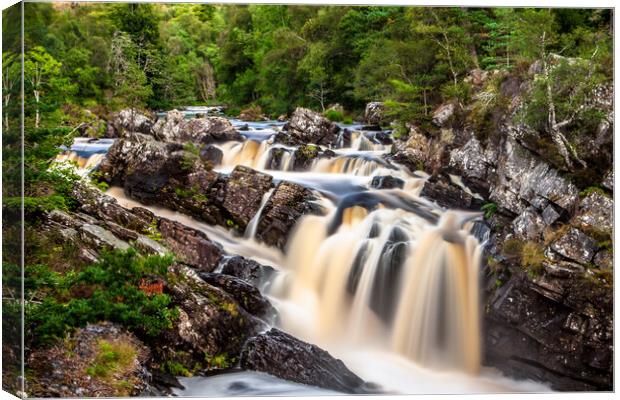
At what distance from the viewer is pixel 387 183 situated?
28.0ft

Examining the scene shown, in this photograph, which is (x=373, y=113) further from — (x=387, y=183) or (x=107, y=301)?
(x=107, y=301)

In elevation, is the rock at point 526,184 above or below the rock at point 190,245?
above

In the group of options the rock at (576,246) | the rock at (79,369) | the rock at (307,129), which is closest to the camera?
the rock at (79,369)

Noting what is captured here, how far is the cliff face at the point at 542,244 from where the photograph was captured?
269 inches

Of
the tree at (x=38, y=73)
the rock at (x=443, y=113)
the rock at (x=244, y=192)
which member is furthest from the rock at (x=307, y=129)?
the tree at (x=38, y=73)

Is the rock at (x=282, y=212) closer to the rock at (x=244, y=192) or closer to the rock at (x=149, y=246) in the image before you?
the rock at (x=244, y=192)

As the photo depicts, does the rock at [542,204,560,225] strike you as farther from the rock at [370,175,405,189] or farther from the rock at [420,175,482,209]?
the rock at [370,175,405,189]

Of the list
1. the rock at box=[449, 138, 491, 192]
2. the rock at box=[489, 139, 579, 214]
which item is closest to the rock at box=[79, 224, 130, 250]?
the rock at box=[449, 138, 491, 192]

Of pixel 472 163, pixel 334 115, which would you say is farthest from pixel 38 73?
pixel 472 163

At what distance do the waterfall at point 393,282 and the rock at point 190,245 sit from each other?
3.05ft

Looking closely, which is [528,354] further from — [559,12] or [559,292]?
[559,12]

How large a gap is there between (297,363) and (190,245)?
2183 mm

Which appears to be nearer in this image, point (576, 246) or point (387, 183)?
point (576, 246)

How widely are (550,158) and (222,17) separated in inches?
167
